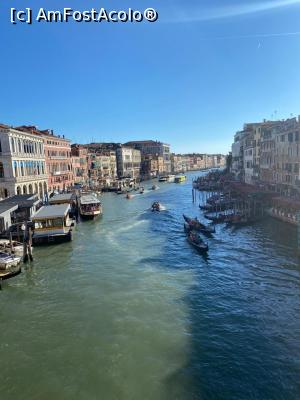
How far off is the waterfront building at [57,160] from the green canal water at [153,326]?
124 feet

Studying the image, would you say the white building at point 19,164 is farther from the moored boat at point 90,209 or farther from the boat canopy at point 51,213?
the boat canopy at point 51,213

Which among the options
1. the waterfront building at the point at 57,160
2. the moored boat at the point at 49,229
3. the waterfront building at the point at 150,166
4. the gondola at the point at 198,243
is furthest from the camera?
the waterfront building at the point at 150,166

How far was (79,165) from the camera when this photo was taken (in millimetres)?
85500

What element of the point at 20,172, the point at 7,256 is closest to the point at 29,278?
the point at 7,256

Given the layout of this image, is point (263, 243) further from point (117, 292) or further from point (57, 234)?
point (57, 234)

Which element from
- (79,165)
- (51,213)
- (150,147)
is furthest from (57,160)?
(150,147)

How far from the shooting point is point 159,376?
12008mm

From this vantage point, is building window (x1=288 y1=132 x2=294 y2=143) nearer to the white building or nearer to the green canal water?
the green canal water

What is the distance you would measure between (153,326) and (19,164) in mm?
36414

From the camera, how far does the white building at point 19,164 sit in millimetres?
43469

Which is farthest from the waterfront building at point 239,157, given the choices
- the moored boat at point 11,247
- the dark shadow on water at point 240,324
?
the moored boat at point 11,247

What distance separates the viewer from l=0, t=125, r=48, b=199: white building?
43469mm

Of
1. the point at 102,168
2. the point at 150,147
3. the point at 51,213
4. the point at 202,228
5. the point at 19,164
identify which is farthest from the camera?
the point at 150,147

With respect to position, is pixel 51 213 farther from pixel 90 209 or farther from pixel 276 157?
pixel 276 157
